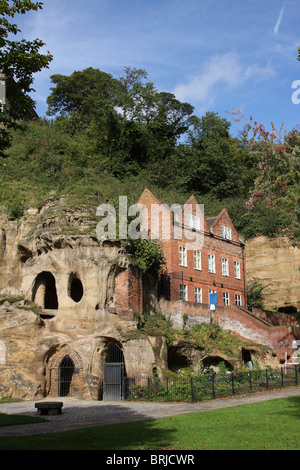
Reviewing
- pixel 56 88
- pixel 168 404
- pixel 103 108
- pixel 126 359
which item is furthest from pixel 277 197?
pixel 56 88

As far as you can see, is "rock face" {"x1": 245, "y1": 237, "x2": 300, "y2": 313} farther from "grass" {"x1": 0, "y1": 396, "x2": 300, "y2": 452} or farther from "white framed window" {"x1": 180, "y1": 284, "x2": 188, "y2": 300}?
"grass" {"x1": 0, "y1": 396, "x2": 300, "y2": 452}

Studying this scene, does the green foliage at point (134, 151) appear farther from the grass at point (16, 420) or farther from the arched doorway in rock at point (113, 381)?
the grass at point (16, 420)

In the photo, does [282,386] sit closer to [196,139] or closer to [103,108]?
[103,108]

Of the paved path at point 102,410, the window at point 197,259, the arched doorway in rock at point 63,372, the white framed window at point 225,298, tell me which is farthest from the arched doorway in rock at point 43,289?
the white framed window at point 225,298

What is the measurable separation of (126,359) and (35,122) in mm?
49082

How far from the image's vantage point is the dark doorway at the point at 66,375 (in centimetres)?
2991

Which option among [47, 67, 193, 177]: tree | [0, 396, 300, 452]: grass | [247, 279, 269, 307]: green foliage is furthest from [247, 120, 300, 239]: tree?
[47, 67, 193, 177]: tree

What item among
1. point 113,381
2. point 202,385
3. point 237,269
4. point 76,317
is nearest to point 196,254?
point 237,269

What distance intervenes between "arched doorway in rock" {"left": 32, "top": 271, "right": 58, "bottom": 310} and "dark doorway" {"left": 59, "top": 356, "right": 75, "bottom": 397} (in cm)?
458

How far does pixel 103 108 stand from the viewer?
6347cm

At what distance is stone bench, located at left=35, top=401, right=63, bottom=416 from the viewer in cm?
2062

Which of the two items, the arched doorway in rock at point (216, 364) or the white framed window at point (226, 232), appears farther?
the white framed window at point (226, 232)

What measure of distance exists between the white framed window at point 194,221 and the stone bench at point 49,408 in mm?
25042

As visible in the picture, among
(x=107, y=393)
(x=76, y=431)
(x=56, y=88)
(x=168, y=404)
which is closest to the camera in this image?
(x=76, y=431)
